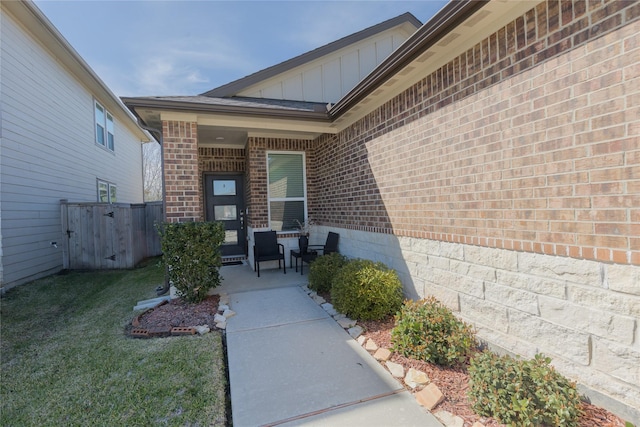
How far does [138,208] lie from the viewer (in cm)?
805

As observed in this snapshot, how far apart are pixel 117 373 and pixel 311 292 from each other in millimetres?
2783

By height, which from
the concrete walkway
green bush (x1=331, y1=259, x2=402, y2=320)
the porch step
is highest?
green bush (x1=331, y1=259, x2=402, y2=320)

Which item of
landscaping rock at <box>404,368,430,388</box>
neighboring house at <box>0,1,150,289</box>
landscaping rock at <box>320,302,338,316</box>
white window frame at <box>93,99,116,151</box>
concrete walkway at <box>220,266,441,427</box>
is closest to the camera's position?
concrete walkway at <box>220,266,441,427</box>

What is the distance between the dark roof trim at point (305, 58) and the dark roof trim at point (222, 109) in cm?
177

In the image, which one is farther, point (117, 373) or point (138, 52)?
point (138, 52)

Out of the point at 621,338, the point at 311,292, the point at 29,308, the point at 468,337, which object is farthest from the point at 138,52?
the point at 621,338

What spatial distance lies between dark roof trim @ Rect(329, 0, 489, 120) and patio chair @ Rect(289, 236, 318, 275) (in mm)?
3177

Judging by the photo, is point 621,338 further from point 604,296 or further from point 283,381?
point 283,381

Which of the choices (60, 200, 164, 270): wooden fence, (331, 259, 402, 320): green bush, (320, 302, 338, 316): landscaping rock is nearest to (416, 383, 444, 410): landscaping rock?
(331, 259, 402, 320): green bush

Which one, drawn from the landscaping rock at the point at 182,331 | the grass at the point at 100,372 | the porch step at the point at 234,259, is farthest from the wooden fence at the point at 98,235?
the landscaping rock at the point at 182,331

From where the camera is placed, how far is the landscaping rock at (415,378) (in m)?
2.41

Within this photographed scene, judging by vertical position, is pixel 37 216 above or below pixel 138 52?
below

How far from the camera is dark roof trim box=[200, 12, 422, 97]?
6320 mm

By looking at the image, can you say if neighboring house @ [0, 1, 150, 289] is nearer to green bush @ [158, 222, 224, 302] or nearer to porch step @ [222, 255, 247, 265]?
green bush @ [158, 222, 224, 302]
